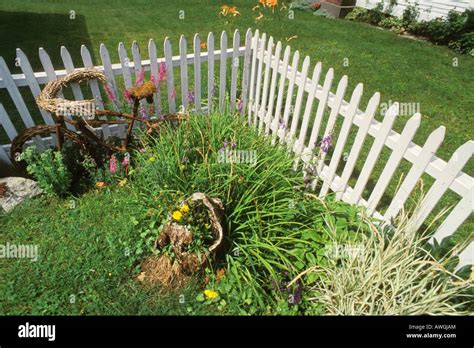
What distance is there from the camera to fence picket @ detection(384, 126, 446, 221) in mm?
1782

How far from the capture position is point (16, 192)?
2906 mm

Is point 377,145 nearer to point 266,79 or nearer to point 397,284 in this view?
point 397,284

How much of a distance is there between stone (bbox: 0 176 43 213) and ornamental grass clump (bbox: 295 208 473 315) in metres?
2.82

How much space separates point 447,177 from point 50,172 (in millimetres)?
3305

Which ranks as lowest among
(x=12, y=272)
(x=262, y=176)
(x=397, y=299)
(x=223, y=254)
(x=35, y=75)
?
(x=12, y=272)

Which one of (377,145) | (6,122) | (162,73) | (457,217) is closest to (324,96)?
(377,145)

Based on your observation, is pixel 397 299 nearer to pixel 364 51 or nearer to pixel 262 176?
pixel 262 176

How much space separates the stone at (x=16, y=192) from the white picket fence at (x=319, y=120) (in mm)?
486

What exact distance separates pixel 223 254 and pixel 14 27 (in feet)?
27.4

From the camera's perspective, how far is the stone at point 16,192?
9.36 ft

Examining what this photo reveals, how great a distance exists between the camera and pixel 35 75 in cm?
A: 293

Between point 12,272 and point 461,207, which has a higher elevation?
point 461,207

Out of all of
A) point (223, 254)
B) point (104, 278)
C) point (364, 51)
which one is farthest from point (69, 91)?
point (364, 51)

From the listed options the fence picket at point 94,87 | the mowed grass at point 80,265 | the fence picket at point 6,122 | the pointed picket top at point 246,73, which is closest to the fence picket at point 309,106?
the pointed picket top at point 246,73
